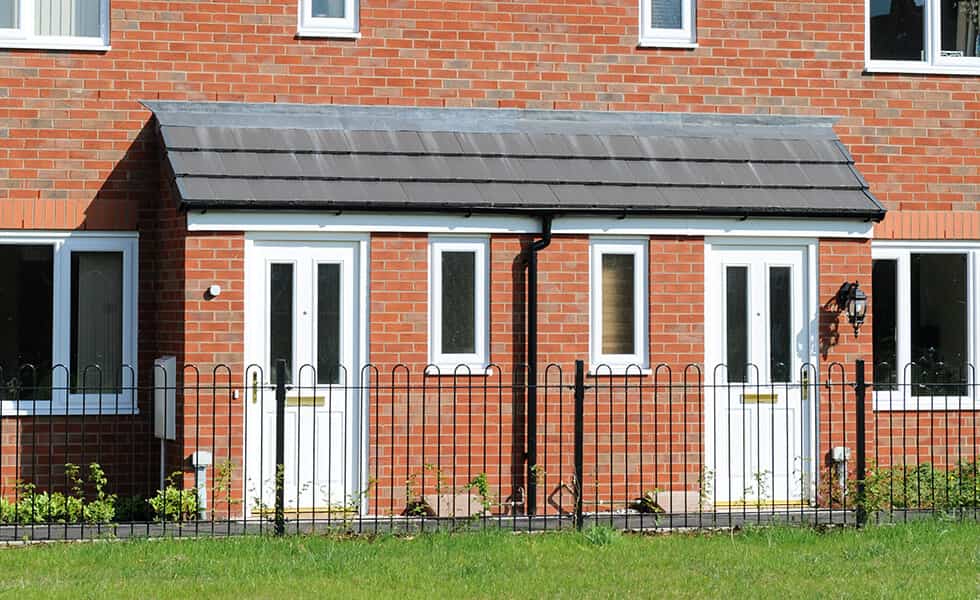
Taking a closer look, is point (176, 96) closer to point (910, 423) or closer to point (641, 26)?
point (641, 26)

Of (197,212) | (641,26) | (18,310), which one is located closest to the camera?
(197,212)

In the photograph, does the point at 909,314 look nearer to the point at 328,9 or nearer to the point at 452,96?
the point at 452,96

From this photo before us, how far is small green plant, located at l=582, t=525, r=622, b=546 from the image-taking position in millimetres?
12203

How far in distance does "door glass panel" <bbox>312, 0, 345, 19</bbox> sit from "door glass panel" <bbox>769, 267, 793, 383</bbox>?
4228 millimetres

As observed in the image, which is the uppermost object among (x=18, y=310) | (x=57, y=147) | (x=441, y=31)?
(x=441, y=31)

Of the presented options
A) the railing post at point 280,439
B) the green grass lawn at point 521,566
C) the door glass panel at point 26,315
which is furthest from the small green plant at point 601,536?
the door glass panel at point 26,315

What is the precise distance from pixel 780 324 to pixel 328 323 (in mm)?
3824

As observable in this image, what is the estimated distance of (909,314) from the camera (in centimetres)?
1584

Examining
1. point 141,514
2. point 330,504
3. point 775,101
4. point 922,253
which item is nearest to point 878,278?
point 922,253

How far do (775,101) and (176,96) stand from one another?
5.21 metres

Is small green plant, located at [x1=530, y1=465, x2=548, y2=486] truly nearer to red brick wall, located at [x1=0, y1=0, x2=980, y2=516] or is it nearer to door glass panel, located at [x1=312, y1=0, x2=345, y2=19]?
red brick wall, located at [x1=0, y1=0, x2=980, y2=516]

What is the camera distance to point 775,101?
15.7 metres

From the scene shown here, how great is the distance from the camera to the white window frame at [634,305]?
47.7 ft

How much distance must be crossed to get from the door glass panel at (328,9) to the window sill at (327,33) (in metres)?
0.15
